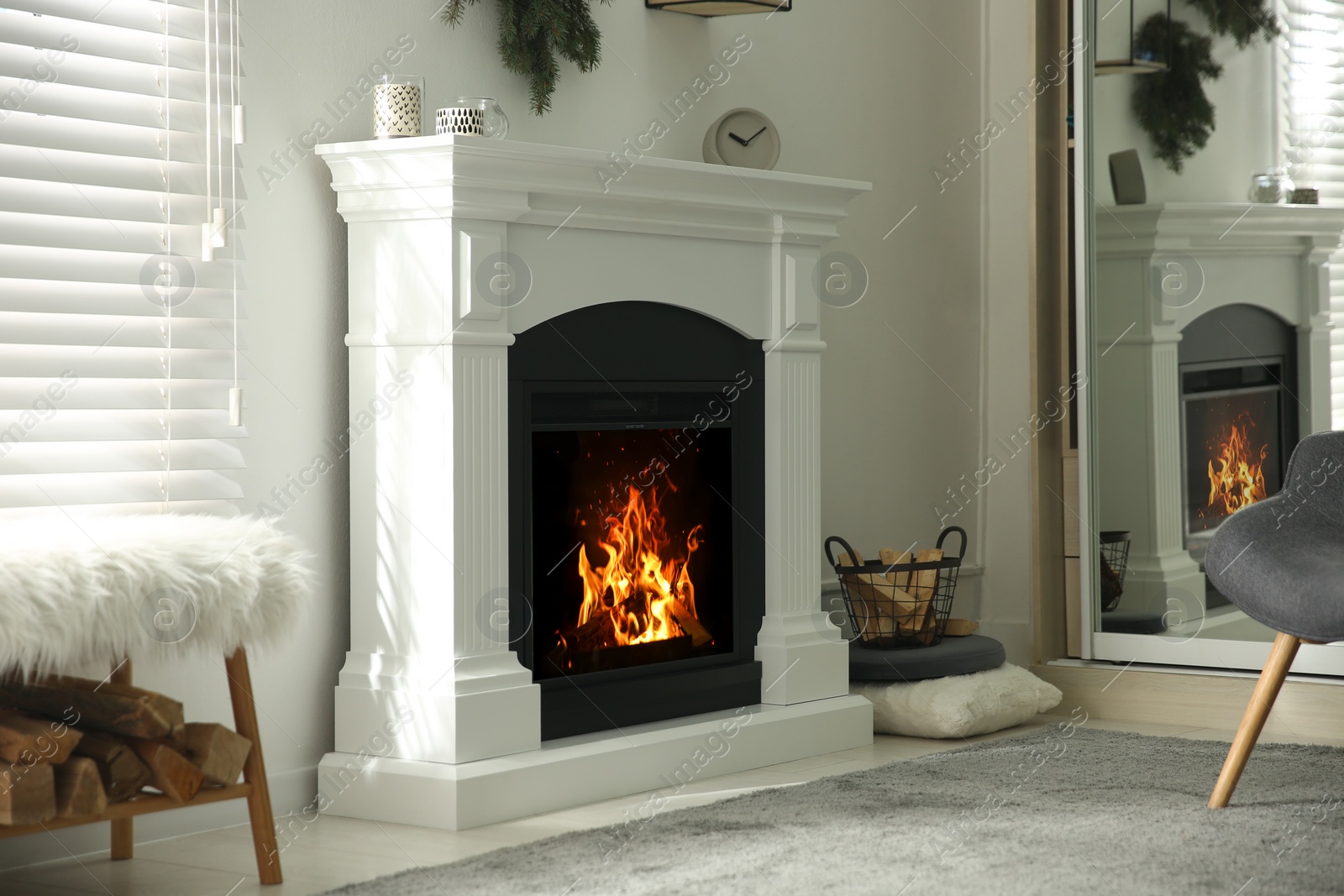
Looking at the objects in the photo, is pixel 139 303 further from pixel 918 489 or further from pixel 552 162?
pixel 918 489

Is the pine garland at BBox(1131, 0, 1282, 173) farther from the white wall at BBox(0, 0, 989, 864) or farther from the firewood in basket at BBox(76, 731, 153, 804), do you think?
the firewood in basket at BBox(76, 731, 153, 804)

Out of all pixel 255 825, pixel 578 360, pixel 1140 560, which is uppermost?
pixel 578 360

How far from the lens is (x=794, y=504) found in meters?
3.53

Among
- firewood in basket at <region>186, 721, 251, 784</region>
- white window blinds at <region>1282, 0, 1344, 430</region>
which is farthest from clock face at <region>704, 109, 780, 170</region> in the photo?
firewood in basket at <region>186, 721, 251, 784</region>

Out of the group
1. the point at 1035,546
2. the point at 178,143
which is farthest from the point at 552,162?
the point at 1035,546

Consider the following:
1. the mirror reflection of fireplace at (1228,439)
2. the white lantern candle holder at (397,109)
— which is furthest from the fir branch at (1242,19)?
the white lantern candle holder at (397,109)

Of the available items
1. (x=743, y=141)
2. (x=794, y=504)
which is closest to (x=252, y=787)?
(x=794, y=504)

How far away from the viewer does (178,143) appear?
9.10 feet

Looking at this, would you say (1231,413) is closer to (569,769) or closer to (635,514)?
(635,514)

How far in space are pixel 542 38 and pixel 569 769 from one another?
1.54 meters

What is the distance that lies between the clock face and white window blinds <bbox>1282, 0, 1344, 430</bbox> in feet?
4.22

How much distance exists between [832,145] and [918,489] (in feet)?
3.36

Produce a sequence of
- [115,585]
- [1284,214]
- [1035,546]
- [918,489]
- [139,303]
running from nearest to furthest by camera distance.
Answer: [115,585] → [139,303] → [1284,214] → [1035,546] → [918,489]

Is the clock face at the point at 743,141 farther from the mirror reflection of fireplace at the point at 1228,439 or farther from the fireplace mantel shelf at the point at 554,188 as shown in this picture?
the mirror reflection of fireplace at the point at 1228,439
